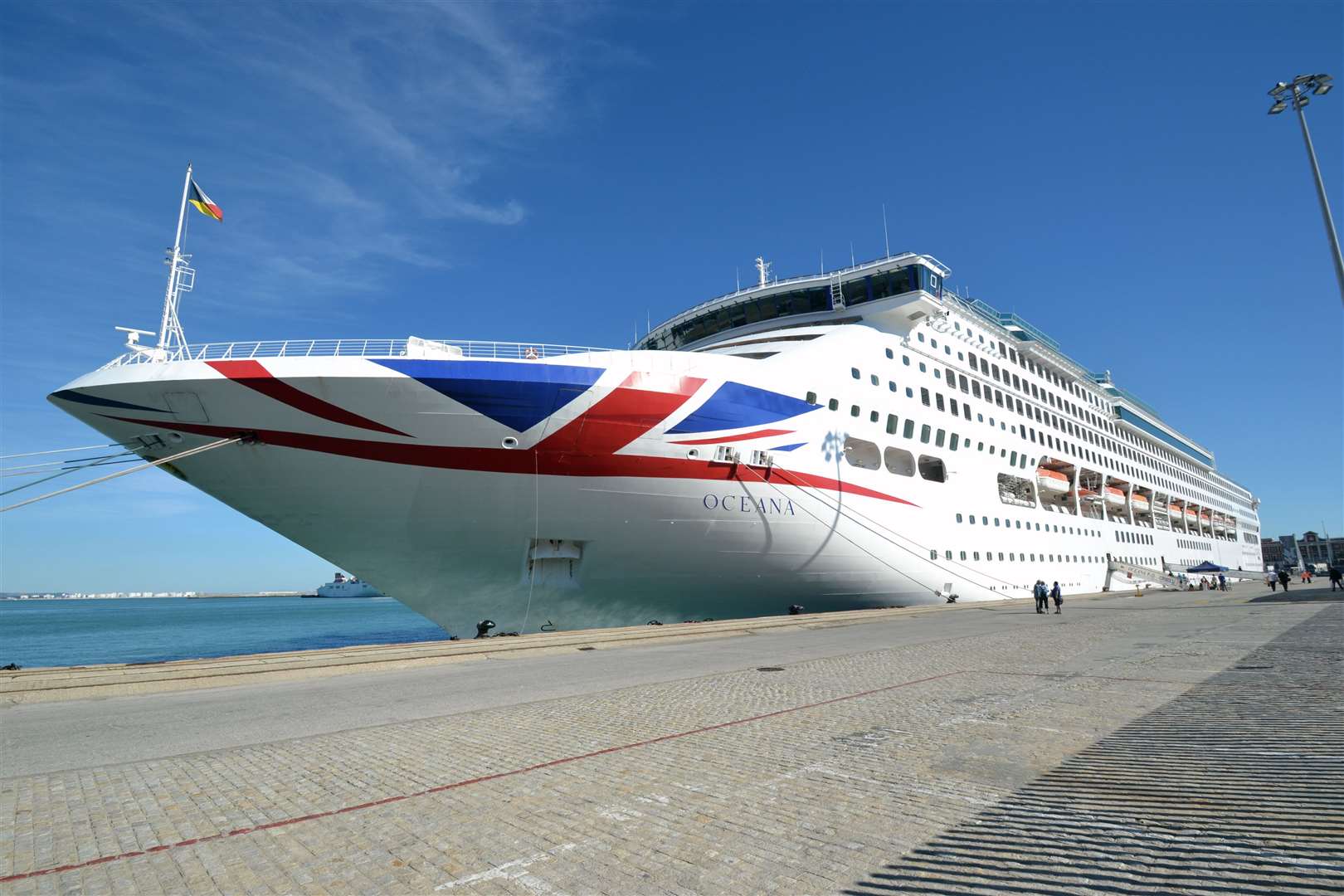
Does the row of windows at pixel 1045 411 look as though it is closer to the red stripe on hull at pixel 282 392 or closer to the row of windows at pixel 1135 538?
the row of windows at pixel 1135 538

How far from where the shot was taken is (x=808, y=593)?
19.2 m

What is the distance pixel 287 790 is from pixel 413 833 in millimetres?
1327

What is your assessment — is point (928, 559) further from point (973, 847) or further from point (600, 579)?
point (973, 847)

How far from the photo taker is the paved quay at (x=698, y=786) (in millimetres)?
3178

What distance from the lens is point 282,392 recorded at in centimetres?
1277

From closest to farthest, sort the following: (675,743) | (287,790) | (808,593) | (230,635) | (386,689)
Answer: (287,790) → (675,743) → (386,689) → (808,593) → (230,635)

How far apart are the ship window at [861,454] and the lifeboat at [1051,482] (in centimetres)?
1509

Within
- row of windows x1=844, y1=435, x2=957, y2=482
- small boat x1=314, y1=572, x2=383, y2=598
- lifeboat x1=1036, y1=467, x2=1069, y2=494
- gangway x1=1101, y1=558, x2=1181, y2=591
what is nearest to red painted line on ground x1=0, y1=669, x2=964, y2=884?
row of windows x1=844, y1=435, x2=957, y2=482

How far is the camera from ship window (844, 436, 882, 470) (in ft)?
65.9

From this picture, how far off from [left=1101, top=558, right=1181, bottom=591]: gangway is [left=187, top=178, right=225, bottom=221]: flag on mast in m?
42.1

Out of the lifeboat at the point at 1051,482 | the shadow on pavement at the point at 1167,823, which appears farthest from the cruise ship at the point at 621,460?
the shadow on pavement at the point at 1167,823

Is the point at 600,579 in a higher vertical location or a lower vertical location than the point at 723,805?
higher

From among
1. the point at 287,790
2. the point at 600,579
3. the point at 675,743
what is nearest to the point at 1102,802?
the point at 675,743

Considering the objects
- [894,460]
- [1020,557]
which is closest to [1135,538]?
[1020,557]
